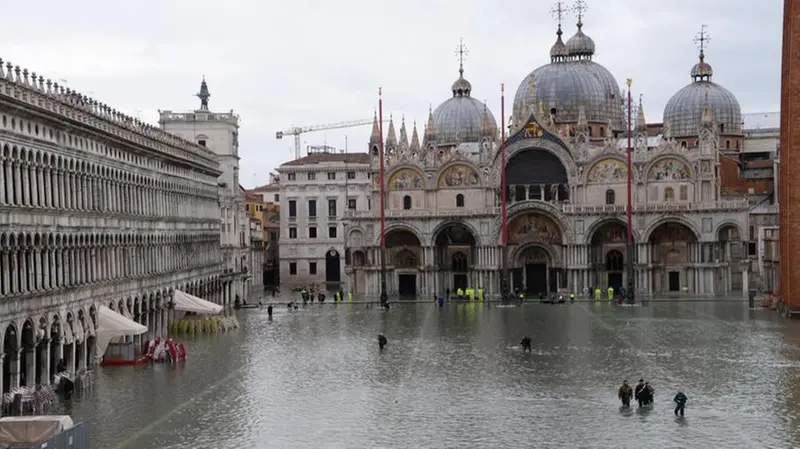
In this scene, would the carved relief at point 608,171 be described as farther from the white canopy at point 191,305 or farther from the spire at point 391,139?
the white canopy at point 191,305

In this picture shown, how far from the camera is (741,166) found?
102875 millimetres

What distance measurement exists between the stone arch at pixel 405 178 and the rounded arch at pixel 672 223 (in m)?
18.8

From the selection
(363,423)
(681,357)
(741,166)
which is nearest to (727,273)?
(741,166)

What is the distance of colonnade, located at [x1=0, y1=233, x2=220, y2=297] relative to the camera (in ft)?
124

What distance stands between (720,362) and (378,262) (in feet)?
161

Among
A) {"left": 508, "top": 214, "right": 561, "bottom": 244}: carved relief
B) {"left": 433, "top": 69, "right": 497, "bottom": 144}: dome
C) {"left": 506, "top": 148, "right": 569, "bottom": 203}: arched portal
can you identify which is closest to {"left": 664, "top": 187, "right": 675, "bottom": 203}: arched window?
{"left": 506, "top": 148, "right": 569, "bottom": 203}: arched portal

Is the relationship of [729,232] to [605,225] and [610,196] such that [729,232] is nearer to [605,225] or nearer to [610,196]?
[605,225]

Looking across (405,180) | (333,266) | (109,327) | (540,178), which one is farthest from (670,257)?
(109,327)

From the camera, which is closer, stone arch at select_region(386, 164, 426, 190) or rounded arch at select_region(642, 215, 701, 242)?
rounded arch at select_region(642, 215, 701, 242)

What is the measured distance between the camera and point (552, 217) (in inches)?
3629

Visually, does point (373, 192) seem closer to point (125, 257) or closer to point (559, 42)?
point (559, 42)

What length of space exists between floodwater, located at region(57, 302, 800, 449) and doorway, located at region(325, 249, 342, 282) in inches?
1989

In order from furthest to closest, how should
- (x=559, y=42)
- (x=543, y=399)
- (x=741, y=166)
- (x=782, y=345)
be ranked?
(x=559, y=42) → (x=741, y=166) → (x=782, y=345) → (x=543, y=399)

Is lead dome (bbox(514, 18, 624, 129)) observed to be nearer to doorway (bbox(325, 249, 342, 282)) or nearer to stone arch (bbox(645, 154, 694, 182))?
stone arch (bbox(645, 154, 694, 182))
